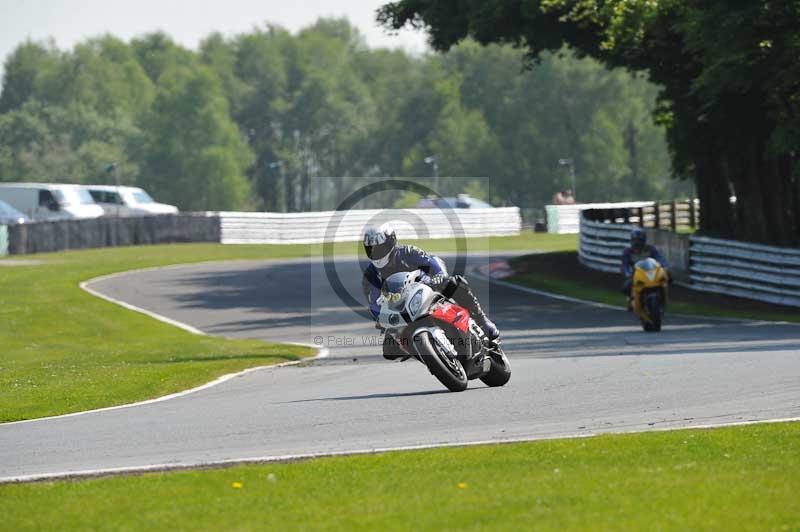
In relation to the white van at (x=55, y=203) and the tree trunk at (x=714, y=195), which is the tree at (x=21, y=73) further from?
the tree trunk at (x=714, y=195)

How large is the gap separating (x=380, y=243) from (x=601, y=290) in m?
20.6

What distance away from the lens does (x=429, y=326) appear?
12.9 metres

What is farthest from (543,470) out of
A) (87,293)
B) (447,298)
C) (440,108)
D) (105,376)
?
(440,108)

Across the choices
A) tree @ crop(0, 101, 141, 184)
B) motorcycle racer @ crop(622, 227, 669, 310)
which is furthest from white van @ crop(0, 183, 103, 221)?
tree @ crop(0, 101, 141, 184)

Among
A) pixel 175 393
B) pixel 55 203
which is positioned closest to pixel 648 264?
pixel 175 393

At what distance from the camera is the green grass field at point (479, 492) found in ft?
24.1

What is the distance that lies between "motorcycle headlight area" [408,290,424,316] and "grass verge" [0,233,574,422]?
356 centimetres

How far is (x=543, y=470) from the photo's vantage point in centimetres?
881

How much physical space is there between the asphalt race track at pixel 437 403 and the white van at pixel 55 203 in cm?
4494

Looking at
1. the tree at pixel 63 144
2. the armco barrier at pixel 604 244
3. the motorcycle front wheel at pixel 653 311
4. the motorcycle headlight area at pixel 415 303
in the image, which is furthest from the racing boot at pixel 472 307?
the tree at pixel 63 144

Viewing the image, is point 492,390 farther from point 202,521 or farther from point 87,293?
point 87,293

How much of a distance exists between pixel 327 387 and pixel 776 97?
1696cm

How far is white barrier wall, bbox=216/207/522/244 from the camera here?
5588cm

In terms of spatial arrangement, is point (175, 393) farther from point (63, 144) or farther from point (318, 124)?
point (318, 124)
